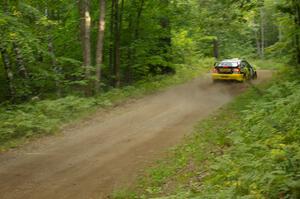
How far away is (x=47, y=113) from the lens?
1496 cm

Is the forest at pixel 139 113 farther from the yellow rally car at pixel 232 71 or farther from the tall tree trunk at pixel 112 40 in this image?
the yellow rally car at pixel 232 71

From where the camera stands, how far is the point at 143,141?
39.4 feet

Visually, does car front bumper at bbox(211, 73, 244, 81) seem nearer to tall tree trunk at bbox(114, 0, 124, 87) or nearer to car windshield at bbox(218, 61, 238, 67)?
car windshield at bbox(218, 61, 238, 67)

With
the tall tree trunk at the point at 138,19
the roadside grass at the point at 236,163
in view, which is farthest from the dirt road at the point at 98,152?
the tall tree trunk at the point at 138,19

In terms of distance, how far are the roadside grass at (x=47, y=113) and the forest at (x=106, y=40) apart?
1263 mm

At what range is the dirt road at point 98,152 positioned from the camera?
335 inches

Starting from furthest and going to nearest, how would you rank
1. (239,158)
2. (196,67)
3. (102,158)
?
(196,67), (102,158), (239,158)

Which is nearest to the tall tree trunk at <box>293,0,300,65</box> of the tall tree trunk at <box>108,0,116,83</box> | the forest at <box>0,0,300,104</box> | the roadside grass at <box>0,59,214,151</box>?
the forest at <box>0,0,300,104</box>

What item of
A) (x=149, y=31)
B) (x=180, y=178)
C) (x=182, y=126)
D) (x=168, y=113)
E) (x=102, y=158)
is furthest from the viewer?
(x=149, y=31)

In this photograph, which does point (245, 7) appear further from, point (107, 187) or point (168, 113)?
point (107, 187)

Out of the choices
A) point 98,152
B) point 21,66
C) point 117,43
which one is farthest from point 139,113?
point 21,66

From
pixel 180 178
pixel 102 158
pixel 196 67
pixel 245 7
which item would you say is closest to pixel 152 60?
pixel 245 7

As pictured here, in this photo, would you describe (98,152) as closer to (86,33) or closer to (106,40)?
(86,33)

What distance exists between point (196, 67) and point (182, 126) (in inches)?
796
